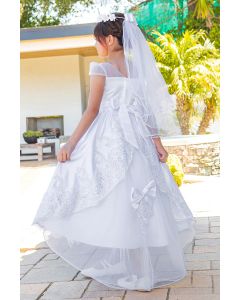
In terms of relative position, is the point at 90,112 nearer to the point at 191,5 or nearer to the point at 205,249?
the point at 205,249

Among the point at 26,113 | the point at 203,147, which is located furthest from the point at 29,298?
the point at 26,113

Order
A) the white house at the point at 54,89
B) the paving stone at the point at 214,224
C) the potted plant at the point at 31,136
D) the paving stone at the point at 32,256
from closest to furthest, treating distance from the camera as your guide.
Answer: the paving stone at the point at 32,256 → the paving stone at the point at 214,224 → the potted plant at the point at 31,136 → the white house at the point at 54,89

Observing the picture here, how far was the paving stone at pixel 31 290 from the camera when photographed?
309 centimetres

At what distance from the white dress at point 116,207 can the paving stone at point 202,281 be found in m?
0.09

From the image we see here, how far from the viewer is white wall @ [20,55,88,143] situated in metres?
14.1

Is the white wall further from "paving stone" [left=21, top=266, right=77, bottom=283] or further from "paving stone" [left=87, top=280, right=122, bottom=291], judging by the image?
"paving stone" [left=87, top=280, right=122, bottom=291]

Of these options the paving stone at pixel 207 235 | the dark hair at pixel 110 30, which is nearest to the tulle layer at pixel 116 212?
the dark hair at pixel 110 30

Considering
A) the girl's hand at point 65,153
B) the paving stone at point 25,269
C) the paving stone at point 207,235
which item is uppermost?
the girl's hand at point 65,153

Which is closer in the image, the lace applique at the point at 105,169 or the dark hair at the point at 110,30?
the lace applique at the point at 105,169

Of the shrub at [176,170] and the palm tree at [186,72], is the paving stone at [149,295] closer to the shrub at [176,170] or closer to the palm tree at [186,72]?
the shrub at [176,170]

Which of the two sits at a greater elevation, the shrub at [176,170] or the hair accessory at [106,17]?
the hair accessory at [106,17]

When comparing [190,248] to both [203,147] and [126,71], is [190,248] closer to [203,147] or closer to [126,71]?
[126,71]
